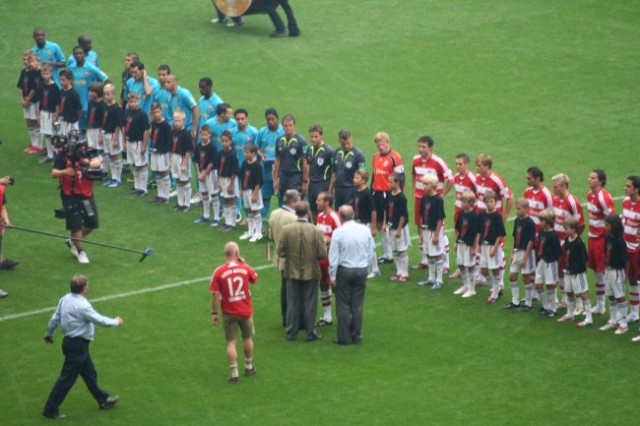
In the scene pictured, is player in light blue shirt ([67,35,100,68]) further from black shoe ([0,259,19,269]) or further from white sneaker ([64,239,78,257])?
black shoe ([0,259,19,269])

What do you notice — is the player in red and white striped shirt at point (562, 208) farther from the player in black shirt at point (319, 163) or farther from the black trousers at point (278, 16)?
the black trousers at point (278, 16)

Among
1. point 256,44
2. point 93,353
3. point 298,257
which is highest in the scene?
point 256,44

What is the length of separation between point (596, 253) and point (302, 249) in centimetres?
449

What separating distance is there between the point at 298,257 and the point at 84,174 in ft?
16.6

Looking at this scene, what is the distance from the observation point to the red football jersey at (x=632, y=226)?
18.3m

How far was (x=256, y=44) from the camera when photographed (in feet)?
108

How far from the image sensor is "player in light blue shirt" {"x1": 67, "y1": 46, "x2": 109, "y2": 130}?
2678cm

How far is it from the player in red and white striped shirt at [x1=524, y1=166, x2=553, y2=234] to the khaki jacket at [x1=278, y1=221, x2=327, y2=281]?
355 cm

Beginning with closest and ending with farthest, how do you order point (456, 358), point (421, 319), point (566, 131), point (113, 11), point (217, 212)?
point (456, 358), point (421, 319), point (217, 212), point (566, 131), point (113, 11)

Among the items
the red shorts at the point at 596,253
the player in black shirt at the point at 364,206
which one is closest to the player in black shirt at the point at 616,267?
the red shorts at the point at 596,253

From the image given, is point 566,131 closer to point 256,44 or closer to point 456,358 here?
point 256,44

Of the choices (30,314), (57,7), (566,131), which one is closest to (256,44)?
(57,7)

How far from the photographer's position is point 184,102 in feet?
81.1

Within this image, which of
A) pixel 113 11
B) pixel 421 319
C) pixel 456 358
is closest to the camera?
pixel 456 358
